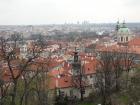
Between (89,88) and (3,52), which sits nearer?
(3,52)

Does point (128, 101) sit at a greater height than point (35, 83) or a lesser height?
lesser

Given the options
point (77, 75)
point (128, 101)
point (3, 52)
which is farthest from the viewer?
point (77, 75)

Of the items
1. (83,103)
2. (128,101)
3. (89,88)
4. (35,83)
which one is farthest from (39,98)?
(89,88)

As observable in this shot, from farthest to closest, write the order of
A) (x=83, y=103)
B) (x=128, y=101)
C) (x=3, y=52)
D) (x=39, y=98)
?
(x=83, y=103) → (x=128, y=101) → (x=39, y=98) → (x=3, y=52)

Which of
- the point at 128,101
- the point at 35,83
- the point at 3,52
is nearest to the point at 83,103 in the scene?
the point at 128,101

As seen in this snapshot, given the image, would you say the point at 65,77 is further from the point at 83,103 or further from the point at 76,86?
the point at 83,103

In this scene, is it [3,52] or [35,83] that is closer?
[3,52]

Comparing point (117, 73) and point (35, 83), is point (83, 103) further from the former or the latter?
point (35, 83)

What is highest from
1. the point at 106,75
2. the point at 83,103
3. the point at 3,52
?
the point at 3,52

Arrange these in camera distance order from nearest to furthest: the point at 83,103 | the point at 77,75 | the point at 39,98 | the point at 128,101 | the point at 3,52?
the point at 3,52 < the point at 39,98 < the point at 128,101 < the point at 83,103 < the point at 77,75
